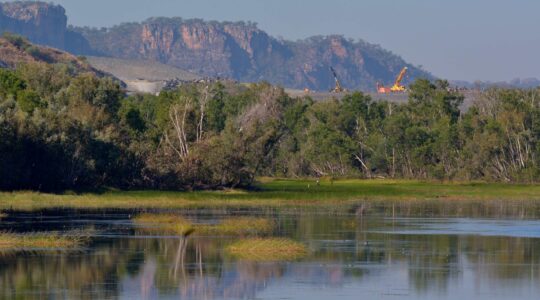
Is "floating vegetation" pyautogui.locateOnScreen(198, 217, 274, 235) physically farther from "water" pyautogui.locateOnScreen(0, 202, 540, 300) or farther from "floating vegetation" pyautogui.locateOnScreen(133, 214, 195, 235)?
"floating vegetation" pyautogui.locateOnScreen(133, 214, 195, 235)

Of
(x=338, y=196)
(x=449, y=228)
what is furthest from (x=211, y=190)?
(x=449, y=228)

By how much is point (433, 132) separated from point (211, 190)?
45528 mm

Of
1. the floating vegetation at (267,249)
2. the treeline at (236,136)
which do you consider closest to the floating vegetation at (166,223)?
the floating vegetation at (267,249)

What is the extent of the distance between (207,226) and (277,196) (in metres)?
26.9

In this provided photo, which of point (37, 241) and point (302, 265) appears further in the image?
point (37, 241)

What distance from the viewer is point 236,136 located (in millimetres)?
88250

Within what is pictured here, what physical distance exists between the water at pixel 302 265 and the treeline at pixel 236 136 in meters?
15.3

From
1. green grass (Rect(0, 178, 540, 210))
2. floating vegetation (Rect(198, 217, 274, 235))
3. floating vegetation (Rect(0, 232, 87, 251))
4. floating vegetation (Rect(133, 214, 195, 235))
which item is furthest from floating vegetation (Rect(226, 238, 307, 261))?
green grass (Rect(0, 178, 540, 210))

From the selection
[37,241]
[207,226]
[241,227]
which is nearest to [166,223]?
[207,226]

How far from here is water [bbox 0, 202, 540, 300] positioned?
36.2 meters

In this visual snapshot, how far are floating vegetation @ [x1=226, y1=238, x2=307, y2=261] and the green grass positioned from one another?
23466mm

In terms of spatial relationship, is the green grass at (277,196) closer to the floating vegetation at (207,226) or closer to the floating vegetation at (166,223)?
the floating vegetation at (166,223)

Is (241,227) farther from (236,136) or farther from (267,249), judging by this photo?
(236,136)

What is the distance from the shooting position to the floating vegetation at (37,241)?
153 ft
